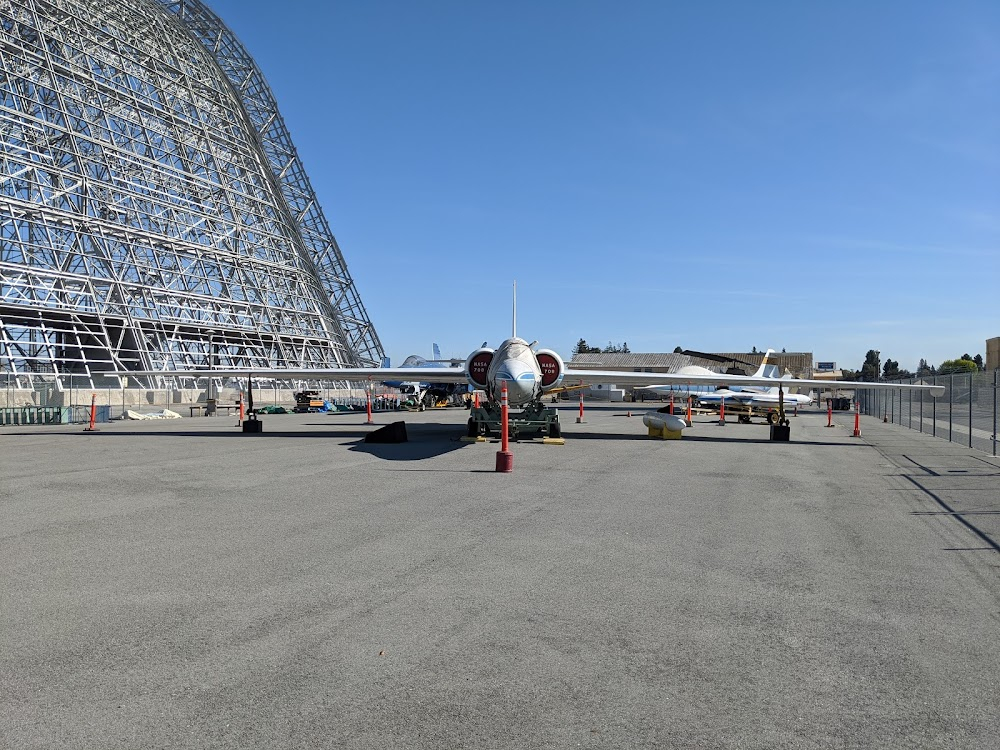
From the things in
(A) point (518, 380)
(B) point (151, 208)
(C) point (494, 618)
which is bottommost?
(C) point (494, 618)

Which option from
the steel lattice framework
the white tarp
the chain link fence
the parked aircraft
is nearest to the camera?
the chain link fence

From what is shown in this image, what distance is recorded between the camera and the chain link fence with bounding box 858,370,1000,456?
20.1m

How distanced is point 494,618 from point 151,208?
52.3 m

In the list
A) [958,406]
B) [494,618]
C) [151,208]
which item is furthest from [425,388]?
[494,618]

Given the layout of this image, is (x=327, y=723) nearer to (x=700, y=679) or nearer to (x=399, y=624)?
(x=399, y=624)

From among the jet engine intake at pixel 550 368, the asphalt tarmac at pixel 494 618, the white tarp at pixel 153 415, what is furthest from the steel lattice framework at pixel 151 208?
the asphalt tarmac at pixel 494 618

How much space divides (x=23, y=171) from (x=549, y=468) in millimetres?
38832

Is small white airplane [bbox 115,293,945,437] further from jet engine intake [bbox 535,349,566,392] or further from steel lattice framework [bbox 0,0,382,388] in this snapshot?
steel lattice framework [bbox 0,0,382,388]

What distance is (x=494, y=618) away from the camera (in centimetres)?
521

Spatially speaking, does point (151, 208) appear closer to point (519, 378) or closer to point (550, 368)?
point (550, 368)

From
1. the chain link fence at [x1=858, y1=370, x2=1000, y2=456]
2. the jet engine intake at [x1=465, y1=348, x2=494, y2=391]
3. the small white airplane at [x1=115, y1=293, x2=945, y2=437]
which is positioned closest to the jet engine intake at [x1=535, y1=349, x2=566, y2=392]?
the small white airplane at [x1=115, y1=293, x2=945, y2=437]

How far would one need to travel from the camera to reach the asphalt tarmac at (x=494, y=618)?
12.0 ft

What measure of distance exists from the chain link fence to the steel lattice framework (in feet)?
120

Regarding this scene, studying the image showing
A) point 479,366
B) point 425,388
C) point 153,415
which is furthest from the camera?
point 425,388
